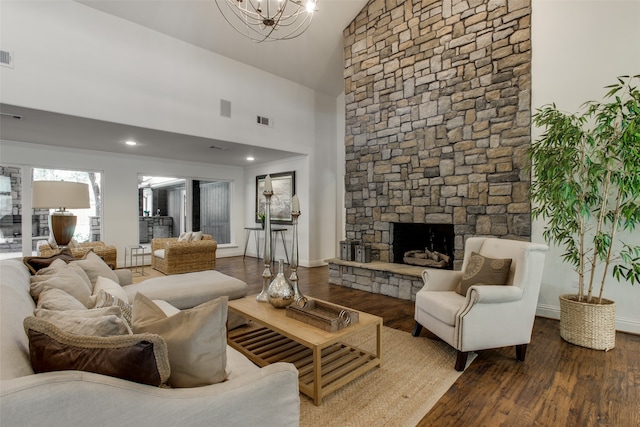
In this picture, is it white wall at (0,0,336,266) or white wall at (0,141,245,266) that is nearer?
white wall at (0,0,336,266)

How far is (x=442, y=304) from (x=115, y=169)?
21.0 feet

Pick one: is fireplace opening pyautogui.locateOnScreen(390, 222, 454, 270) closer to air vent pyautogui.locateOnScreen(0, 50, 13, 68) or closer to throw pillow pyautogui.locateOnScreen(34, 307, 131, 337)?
throw pillow pyautogui.locateOnScreen(34, 307, 131, 337)

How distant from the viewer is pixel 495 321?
2.32 meters

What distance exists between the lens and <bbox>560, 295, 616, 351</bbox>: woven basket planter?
2.58 m

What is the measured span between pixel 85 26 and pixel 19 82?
104 cm

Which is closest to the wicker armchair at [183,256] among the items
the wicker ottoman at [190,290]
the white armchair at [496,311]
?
the wicker ottoman at [190,290]

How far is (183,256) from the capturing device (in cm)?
550

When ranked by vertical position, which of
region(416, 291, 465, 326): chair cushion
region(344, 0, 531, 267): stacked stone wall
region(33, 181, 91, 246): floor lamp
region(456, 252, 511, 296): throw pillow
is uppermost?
region(344, 0, 531, 267): stacked stone wall

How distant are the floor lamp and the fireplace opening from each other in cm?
388

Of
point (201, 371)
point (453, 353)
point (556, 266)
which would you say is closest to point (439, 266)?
point (556, 266)

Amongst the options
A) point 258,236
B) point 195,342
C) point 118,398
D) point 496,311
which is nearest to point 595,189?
point 496,311

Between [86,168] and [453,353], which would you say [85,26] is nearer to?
[86,168]

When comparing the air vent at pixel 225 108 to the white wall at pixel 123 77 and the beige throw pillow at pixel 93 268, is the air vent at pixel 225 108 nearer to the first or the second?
the white wall at pixel 123 77

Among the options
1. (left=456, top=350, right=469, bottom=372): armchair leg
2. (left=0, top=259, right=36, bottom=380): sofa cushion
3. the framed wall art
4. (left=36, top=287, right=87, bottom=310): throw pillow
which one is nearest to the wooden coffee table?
(left=456, top=350, right=469, bottom=372): armchair leg
